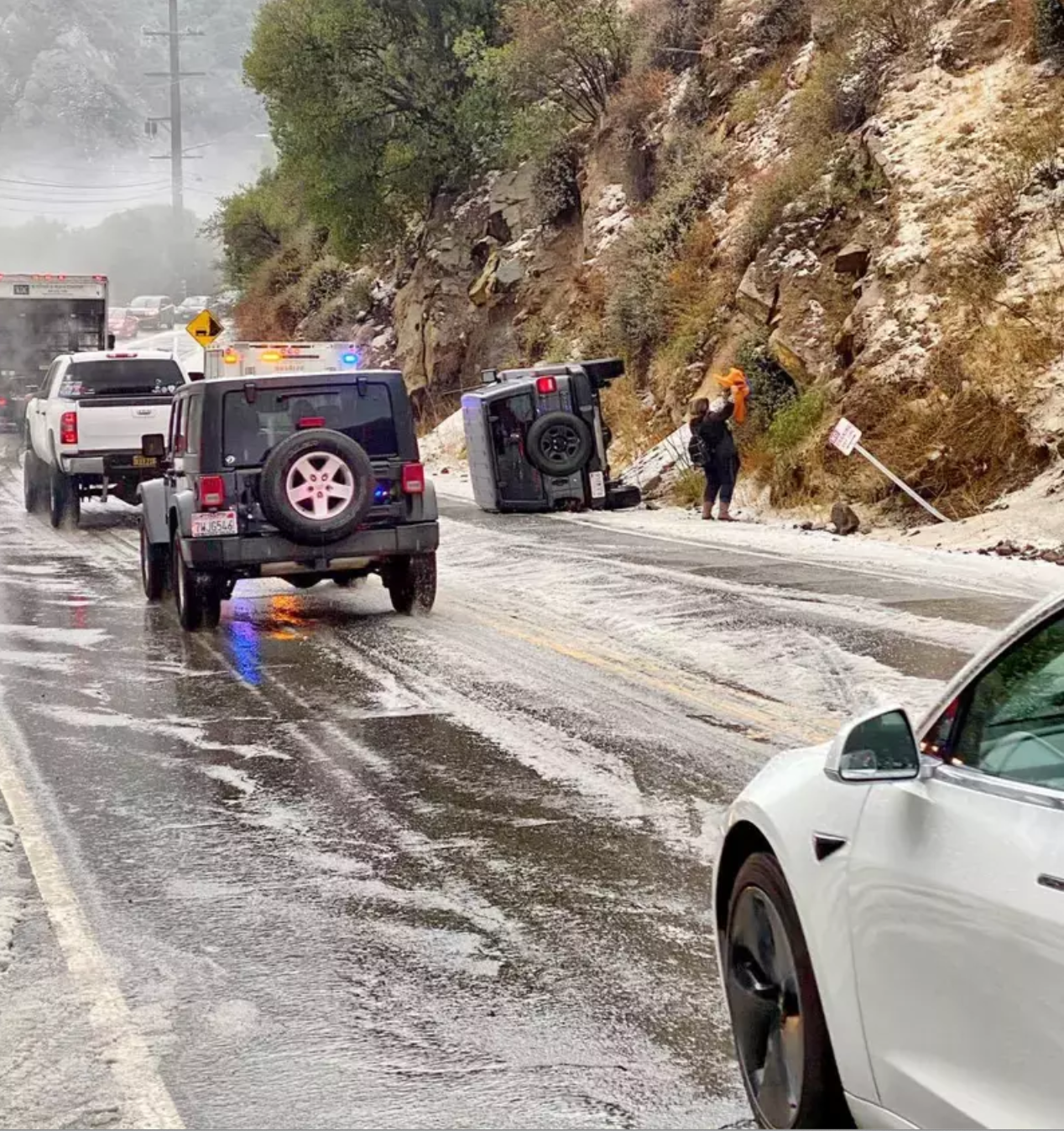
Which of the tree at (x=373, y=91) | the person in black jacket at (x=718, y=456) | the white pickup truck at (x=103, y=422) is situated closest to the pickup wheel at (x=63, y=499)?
the white pickup truck at (x=103, y=422)

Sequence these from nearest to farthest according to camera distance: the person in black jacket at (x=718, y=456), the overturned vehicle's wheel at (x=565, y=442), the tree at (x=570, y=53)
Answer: the person in black jacket at (x=718, y=456) → the overturned vehicle's wheel at (x=565, y=442) → the tree at (x=570, y=53)

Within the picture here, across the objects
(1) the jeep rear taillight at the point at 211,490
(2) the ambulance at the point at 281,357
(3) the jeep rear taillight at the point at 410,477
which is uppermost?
(2) the ambulance at the point at 281,357

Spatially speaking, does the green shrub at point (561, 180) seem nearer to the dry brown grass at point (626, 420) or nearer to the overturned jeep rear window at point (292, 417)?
the dry brown grass at point (626, 420)

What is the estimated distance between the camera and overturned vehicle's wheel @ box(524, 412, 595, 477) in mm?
24312

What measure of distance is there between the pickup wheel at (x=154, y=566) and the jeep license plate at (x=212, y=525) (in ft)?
5.88

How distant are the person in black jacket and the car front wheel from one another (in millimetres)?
17606

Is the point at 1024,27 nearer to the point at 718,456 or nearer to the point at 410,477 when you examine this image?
the point at 718,456

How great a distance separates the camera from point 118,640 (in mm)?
13891

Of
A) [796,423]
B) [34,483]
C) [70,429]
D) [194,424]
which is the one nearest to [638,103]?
[796,423]

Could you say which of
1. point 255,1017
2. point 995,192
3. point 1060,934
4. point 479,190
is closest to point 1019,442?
point 995,192

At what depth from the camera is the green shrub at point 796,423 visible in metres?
23.4

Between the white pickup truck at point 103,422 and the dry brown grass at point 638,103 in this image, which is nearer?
the white pickup truck at point 103,422

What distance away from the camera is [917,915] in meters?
3.53

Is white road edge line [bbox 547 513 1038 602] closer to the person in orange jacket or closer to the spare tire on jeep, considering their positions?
the person in orange jacket
